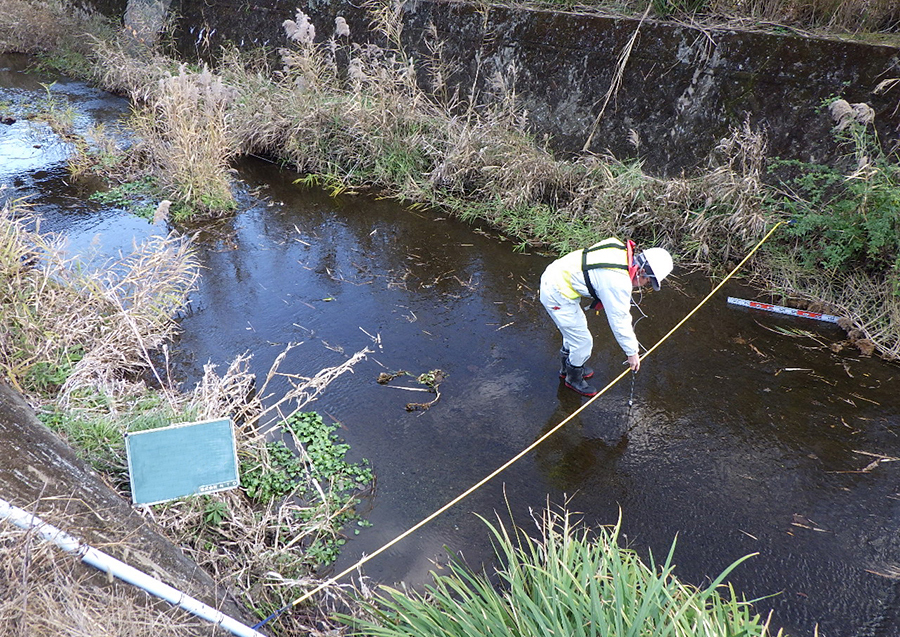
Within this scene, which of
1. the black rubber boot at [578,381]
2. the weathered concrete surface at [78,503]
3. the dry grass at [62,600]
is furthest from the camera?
the black rubber boot at [578,381]

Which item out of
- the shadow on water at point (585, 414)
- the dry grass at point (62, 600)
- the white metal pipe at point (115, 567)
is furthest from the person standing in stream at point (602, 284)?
the dry grass at point (62, 600)

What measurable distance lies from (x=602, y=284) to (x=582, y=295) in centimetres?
28

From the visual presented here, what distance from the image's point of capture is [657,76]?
728 cm

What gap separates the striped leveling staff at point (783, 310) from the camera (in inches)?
222

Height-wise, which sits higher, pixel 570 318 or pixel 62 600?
pixel 570 318

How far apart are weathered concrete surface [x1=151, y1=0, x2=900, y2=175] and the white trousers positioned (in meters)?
3.06

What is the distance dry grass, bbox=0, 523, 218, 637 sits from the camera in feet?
6.70

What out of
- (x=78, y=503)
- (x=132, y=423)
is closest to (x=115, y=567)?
(x=78, y=503)

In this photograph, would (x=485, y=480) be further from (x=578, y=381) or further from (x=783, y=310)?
(x=783, y=310)

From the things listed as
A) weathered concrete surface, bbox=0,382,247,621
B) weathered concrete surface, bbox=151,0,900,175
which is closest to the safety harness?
weathered concrete surface, bbox=0,382,247,621

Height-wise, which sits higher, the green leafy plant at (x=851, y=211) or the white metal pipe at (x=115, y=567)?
the green leafy plant at (x=851, y=211)

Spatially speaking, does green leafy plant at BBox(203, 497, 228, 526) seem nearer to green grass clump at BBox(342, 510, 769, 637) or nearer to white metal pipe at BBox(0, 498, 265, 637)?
white metal pipe at BBox(0, 498, 265, 637)

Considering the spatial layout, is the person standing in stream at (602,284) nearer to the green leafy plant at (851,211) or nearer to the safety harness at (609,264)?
the safety harness at (609,264)

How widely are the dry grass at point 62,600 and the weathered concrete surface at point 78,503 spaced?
0.13m
